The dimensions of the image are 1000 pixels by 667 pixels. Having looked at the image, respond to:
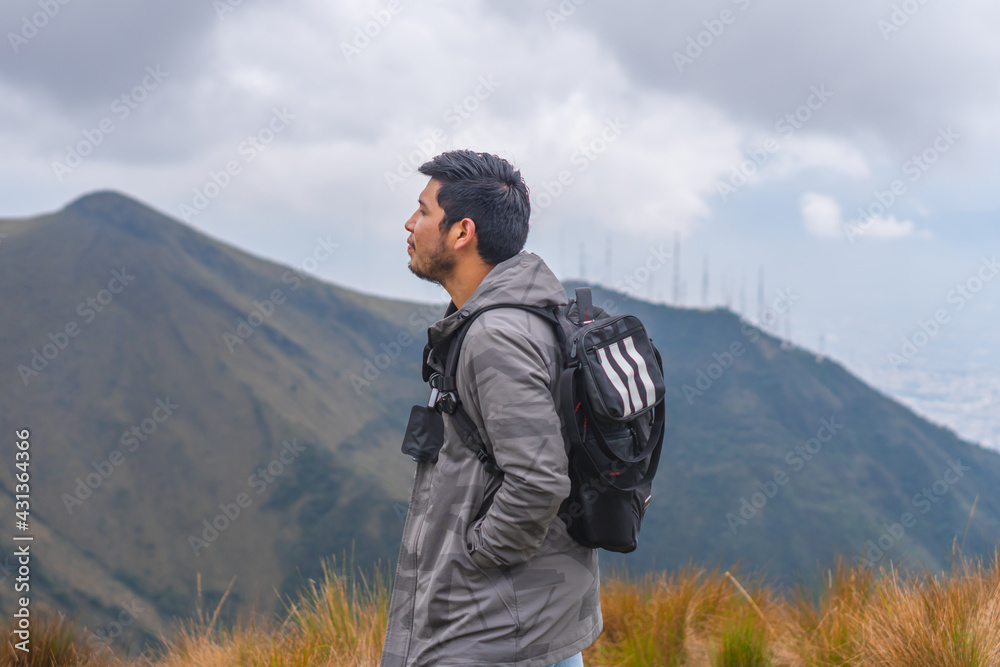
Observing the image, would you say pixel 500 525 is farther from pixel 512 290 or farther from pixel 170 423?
pixel 170 423

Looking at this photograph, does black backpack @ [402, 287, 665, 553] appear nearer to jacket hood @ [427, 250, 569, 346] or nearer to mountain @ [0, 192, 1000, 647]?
jacket hood @ [427, 250, 569, 346]

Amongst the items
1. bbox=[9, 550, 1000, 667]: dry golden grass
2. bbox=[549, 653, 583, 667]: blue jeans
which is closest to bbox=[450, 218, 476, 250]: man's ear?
bbox=[549, 653, 583, 667]: blue jeans

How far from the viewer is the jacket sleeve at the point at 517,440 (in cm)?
160

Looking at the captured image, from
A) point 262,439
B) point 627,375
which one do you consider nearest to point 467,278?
point 627,375

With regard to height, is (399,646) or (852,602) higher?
(399,646)

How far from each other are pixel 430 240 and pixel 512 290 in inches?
11.9

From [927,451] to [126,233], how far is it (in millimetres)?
90156


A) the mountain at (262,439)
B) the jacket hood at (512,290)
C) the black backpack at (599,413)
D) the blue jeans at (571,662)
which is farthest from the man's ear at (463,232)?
the mountain at (262,439)

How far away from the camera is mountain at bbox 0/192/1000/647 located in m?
51.6

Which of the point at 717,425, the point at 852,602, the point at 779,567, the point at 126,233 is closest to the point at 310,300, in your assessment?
the point at 126,233

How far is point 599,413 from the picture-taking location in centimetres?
168

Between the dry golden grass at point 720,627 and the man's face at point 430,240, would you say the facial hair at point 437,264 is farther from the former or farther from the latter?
the dry golden grass at point 720,627

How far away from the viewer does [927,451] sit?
274ft

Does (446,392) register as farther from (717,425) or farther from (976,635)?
(717,425)
